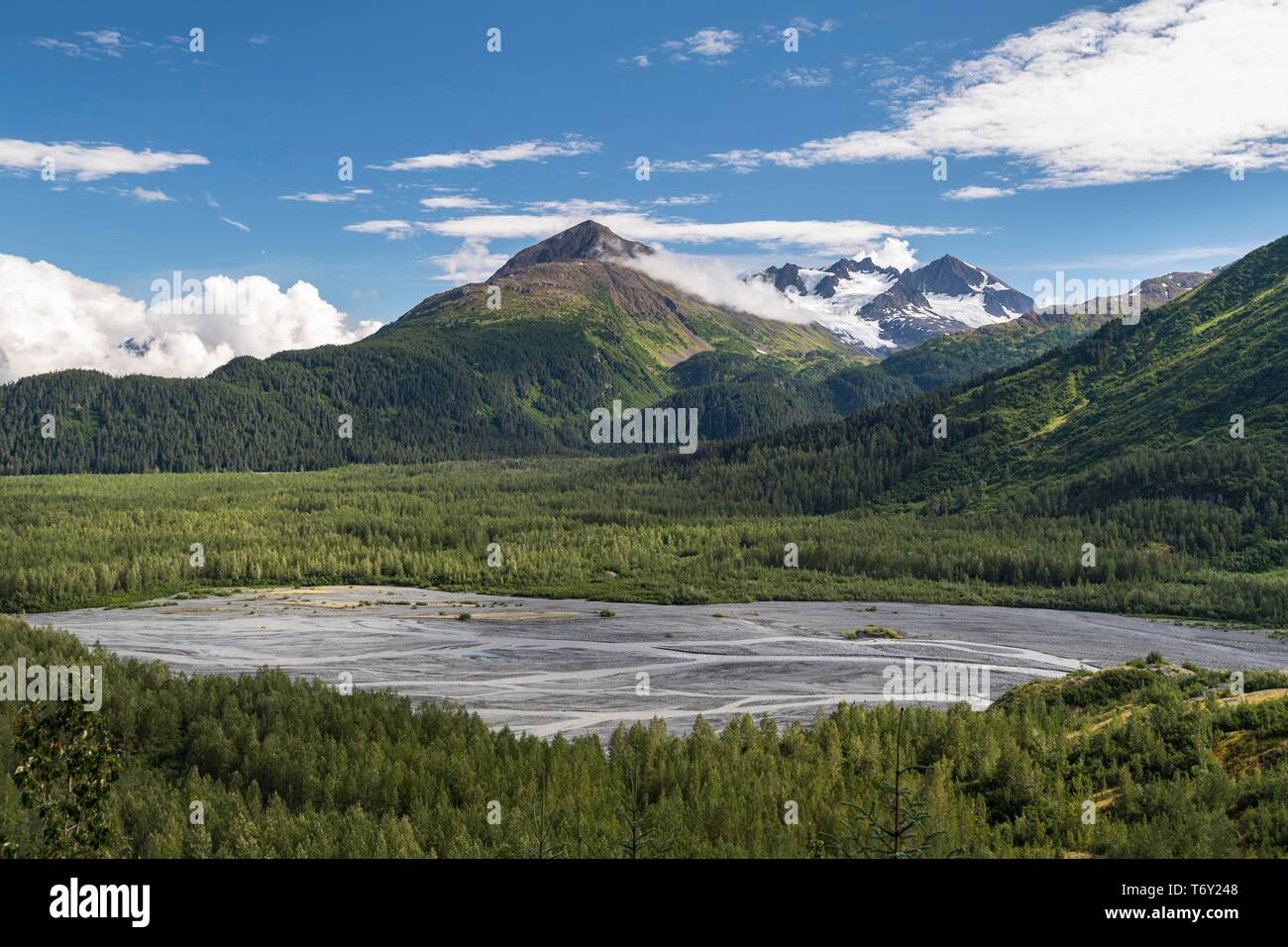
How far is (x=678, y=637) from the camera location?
504 ft

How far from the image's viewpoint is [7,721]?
275 feet

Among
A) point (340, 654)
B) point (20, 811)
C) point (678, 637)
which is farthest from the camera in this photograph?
point (678, 637)
